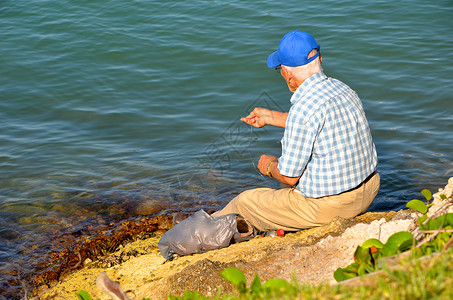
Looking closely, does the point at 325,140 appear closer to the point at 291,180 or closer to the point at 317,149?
the point at 317,149

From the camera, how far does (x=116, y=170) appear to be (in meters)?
7.76

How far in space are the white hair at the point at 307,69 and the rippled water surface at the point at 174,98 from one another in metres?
2.71

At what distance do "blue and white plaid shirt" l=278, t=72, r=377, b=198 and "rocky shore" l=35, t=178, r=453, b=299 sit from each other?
39cm

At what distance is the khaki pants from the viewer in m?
4.30

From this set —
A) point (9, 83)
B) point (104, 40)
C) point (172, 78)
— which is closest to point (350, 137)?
point (172, 78)

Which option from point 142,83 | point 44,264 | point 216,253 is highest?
point 142,83

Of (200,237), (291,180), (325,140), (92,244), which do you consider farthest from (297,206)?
(92,244)

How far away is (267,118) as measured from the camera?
15.9ft

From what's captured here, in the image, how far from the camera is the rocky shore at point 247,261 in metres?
3.57

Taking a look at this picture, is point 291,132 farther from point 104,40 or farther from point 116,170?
point 104,40

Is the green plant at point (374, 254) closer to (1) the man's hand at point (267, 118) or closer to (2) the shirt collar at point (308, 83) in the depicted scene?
(2) the shirt collar at point (308, 83)

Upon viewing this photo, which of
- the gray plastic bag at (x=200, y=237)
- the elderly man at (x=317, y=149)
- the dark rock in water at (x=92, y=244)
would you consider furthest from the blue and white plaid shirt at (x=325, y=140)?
the dark rock in water at (x=92, y=244)

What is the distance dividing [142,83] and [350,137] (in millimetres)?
7812

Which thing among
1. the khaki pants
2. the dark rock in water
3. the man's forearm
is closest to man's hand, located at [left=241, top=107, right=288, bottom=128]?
the man's forearm
